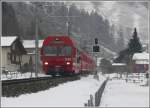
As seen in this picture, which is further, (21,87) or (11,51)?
(11,51)

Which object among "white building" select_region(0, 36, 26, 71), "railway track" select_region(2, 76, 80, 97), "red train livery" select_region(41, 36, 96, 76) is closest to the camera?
"railway track" select_region(2, 76, 80, 97)

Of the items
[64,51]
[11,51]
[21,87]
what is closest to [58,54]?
[64,51]

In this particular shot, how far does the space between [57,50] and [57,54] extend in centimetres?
27

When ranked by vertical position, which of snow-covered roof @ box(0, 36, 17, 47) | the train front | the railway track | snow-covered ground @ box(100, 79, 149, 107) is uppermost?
snow-covered roof @ box(0, 36, 17, 47)

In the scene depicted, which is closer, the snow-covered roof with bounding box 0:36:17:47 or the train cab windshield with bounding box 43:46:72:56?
the train cab windshield with bounding box 43:46:72:56

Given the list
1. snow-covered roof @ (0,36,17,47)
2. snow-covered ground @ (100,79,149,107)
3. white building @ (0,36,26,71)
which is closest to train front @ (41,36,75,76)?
snow-covered ground @ (100,79,149,107)

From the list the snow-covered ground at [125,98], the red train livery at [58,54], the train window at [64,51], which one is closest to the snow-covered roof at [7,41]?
the red train livery at [58,54]

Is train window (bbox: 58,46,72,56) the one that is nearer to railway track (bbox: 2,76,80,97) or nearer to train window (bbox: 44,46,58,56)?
train window (bbox: 44,46,58,56)

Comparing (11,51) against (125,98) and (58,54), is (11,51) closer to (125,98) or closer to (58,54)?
(58,54)

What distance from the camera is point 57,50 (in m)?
34.4

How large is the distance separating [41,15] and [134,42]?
80953 mm

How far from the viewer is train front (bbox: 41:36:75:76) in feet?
112

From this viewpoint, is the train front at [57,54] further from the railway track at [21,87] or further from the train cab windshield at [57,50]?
the railway track at [21,87]

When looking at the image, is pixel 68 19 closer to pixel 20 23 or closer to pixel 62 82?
pixel 62 82
